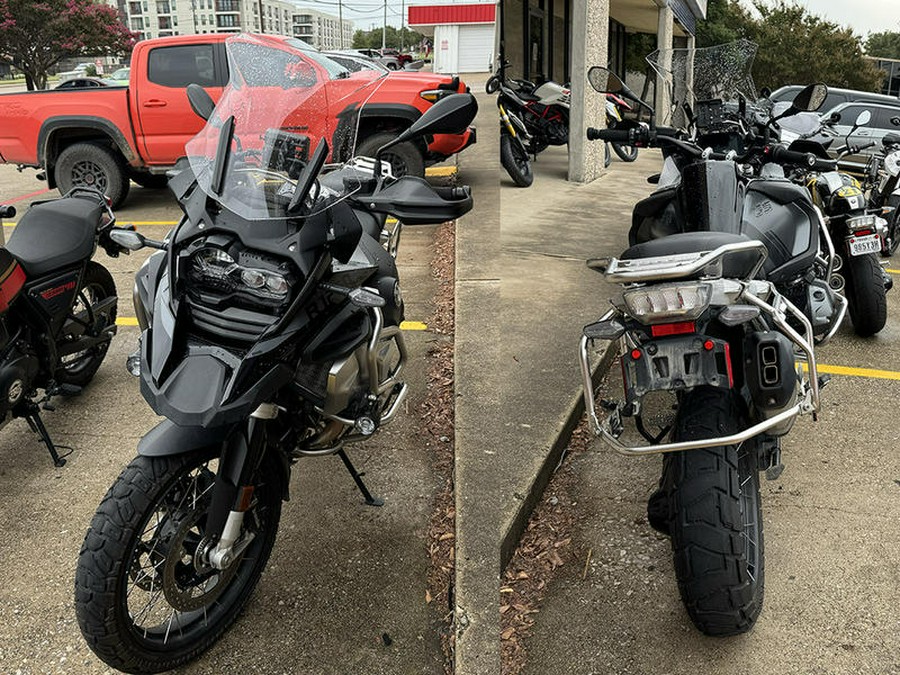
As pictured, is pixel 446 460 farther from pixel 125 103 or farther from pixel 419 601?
pixel 125 103

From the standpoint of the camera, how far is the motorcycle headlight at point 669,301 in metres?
2.12

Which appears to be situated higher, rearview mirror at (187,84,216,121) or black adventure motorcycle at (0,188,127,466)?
rearview mirror at (187,84,216,121)

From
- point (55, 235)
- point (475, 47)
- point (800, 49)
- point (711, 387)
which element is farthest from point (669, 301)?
point (475, 47)

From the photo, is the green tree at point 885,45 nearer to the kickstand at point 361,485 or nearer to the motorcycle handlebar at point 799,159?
the motorcycle handlebar at point 799,159

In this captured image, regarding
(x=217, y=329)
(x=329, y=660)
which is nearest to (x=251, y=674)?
(x=329, y=660)

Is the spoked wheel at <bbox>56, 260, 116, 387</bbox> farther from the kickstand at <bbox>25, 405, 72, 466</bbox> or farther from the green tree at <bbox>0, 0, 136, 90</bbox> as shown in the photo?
the green tree at <bbox>0, 0, 136, 90</bbox>

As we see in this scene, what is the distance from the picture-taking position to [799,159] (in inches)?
138

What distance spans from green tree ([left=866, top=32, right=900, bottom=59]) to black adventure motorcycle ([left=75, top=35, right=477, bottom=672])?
85.0 metres

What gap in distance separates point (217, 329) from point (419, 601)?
1197 millimetres

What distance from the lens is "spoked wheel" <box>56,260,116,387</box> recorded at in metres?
3.96

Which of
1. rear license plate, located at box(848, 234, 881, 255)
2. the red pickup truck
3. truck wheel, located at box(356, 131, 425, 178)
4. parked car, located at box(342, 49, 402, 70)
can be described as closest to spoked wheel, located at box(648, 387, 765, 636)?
rear license plate, located at box(848, 234, 881, 255)

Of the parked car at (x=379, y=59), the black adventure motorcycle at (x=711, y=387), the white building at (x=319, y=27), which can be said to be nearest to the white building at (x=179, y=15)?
the white building at (x=319, y=27)

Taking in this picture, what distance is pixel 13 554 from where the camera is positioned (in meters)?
2.87

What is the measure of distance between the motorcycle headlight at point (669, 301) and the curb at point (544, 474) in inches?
41.0
